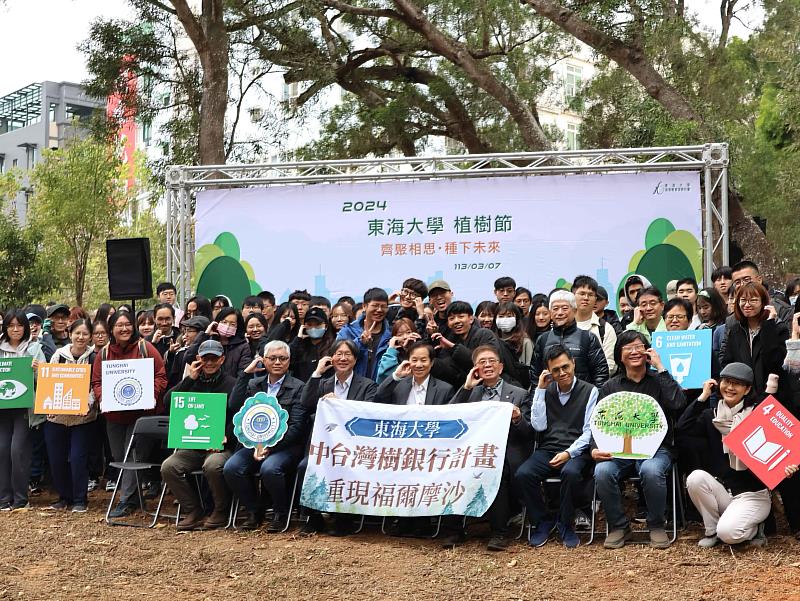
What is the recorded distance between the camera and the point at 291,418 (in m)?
7.65

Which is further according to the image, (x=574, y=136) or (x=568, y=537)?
(x=574, y=136)

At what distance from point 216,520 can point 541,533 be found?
265 centimetres

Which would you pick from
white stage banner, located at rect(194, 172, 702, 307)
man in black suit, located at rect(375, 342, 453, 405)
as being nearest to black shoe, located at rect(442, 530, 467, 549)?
man in black suit, located at rect(375, 342, 453, 405)

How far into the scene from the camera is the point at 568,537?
6781 mm

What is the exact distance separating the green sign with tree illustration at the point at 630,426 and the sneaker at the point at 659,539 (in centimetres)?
50

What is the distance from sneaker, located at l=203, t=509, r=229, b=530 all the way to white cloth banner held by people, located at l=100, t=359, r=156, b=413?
117cm

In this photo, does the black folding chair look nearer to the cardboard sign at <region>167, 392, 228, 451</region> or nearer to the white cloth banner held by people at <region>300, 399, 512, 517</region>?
the cardboard sign at <region>167, 392, 228, 451</region>

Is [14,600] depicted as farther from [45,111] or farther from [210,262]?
[45,111]

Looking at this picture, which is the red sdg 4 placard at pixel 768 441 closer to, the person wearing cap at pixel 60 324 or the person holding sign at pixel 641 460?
the person holding sign at pixel 641 460

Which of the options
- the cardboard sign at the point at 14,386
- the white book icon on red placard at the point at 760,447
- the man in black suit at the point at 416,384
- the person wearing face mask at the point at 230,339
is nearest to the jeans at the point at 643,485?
the white book icon on red placard at the point at 760,447

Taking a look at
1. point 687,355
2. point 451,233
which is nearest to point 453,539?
point 687,355

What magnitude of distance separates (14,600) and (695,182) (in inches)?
337

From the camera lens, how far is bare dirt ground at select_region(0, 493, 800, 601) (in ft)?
19.1

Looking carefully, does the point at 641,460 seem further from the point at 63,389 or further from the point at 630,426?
the point at 63,389
